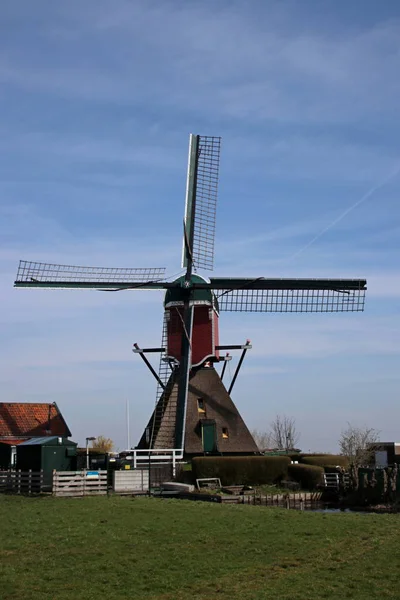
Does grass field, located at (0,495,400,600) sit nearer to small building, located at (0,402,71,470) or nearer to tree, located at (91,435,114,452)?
small building, located at (0,402,71,470)

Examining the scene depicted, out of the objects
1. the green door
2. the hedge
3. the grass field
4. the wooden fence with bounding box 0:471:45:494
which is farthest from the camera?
the hedge

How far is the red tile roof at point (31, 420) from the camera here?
184 ft

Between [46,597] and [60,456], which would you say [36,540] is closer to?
[46,597]

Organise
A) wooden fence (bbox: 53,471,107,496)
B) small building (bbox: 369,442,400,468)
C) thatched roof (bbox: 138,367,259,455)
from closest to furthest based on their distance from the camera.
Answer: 1. wooden fence (bbox: 53,471,107,496)
2. thatched roof (bbox: 138,367,259,455)
3. small building (bbox: 369,442,400,468)

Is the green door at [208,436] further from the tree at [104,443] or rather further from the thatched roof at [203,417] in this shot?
the tree at [104,443]

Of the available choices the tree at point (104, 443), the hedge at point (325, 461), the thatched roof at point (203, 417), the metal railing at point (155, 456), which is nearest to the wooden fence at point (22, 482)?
the metal railing at point (155, 456)

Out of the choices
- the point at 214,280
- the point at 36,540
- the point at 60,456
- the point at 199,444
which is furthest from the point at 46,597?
the point at 214,280

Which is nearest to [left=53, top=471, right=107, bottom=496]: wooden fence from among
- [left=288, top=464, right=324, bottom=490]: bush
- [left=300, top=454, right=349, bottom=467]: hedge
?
[left=288, top=464, right=324, bottom=490]: bush

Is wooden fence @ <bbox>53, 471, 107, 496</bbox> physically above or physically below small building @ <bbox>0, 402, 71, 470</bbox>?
below

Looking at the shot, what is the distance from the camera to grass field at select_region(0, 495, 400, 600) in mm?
13383

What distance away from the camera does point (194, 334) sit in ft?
137

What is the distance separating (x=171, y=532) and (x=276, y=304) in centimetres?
2614

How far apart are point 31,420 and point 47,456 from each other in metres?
26.8

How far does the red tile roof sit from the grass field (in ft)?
109
